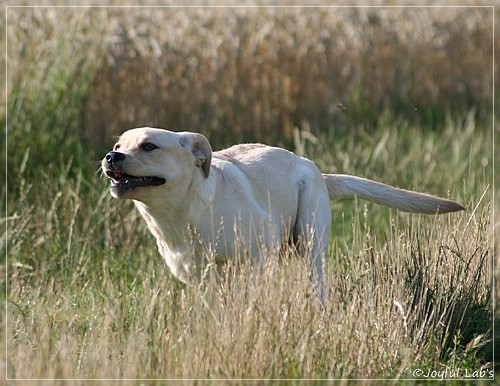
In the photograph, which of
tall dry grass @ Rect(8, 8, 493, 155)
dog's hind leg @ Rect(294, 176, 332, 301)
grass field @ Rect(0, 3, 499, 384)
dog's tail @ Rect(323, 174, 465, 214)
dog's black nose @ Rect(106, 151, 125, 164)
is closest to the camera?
grass field @ Rect(0, 3, 499, 384)

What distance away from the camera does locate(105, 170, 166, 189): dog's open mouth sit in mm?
5426

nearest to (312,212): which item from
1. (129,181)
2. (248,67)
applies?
(129,181)

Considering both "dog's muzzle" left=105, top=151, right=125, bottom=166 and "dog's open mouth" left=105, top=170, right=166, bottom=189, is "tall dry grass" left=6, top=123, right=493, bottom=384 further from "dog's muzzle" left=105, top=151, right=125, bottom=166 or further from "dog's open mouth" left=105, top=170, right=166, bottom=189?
"dog's muzzle" left=105, top=151, right=125, bottom=166

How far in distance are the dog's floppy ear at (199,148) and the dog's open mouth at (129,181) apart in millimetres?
307

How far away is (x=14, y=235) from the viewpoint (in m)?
6.82

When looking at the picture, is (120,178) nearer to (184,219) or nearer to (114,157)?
(114,157)

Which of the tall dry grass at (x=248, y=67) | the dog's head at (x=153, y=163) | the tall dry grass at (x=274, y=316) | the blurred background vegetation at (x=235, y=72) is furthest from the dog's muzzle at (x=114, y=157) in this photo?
the tall dry grass at (x=248, y=67)

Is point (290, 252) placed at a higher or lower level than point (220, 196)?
lower

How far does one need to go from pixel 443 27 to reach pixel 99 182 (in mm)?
8090

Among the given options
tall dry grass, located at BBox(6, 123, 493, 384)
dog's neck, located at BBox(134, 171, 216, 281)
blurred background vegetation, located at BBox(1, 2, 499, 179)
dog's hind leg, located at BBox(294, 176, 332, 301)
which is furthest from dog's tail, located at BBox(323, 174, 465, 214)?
blurred background vegetation, located at BBox(1, 2, 499, 179)

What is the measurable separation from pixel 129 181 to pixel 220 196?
0.67 m

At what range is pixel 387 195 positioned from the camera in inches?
252

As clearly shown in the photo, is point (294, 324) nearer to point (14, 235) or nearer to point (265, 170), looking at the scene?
point (265, 170)

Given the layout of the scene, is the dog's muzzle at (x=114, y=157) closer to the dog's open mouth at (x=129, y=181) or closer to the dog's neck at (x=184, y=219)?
the dog's open mouth at (x=129, y=181)
